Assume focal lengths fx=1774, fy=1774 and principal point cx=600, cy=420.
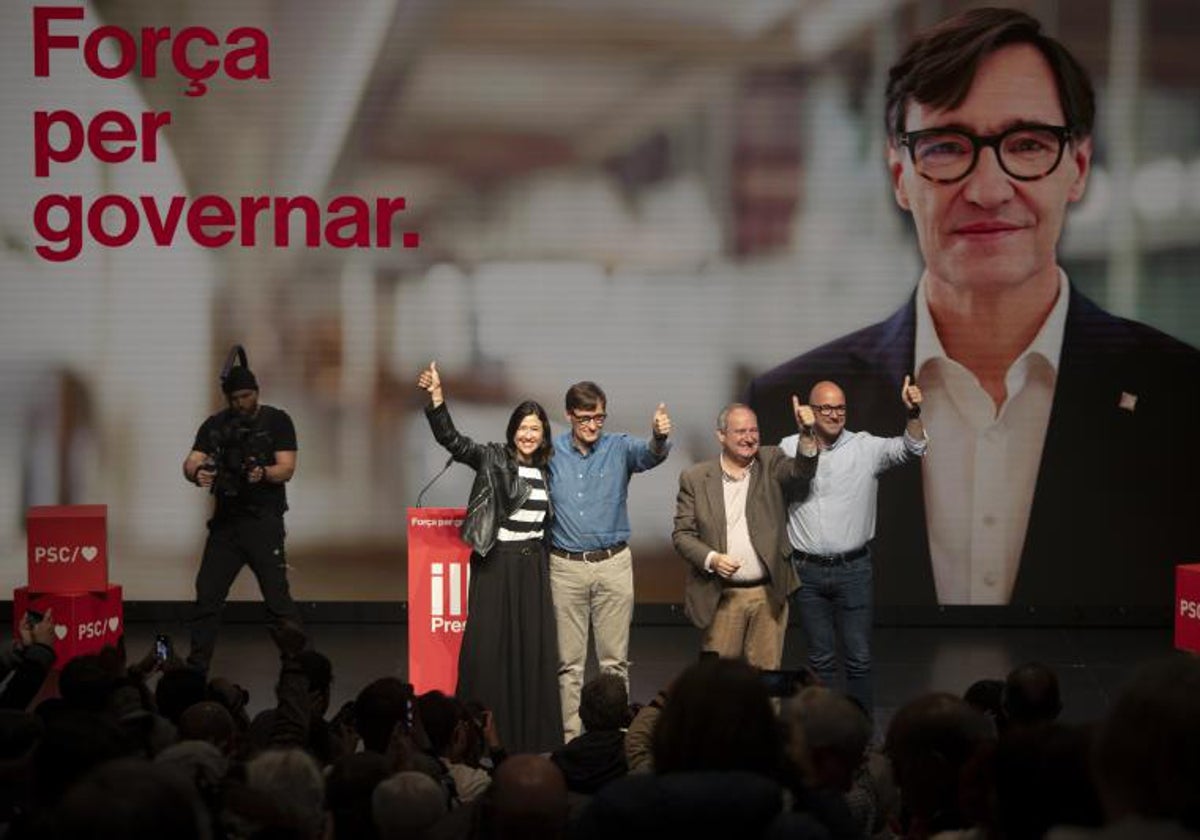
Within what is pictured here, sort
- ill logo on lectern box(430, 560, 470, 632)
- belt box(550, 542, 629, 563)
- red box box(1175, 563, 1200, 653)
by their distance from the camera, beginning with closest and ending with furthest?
belt box(550, 542, 629, 563), red box box(1175, 563, 1200, 653), ill logo on lectern box(430, 560, 470, 632)

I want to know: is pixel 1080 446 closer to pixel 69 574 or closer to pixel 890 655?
pixel 890 655

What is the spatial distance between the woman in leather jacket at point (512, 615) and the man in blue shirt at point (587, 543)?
0.10 meters

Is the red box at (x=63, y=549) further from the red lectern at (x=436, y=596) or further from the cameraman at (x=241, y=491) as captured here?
the red lectern at (x=436, y=596)

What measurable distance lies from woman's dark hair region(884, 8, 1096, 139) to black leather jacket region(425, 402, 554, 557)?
395cm

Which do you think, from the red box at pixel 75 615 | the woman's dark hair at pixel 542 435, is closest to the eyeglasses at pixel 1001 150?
the woman's dark hair at pixel 542 435

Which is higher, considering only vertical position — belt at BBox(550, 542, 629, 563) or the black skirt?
belt at BBox(550, 542, 629, 563)

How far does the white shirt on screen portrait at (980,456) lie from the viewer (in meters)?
9.88

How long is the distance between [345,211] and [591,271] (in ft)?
4.66

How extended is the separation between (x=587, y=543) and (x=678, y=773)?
4.03 m

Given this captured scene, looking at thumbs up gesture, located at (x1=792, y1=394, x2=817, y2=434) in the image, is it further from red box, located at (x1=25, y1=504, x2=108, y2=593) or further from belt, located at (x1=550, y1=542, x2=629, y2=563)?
red box, located at (x1=25, y1=504, x2=108, y2=593)

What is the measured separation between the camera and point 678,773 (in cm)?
303

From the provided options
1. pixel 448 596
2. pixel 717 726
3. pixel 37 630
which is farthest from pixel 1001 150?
pixel 717 726

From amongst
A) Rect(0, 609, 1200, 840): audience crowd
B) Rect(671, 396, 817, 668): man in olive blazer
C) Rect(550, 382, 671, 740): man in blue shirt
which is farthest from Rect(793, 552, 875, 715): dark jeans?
Rect(0, 609, 1200, 840): audience crowd

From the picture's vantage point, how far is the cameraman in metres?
8.02
